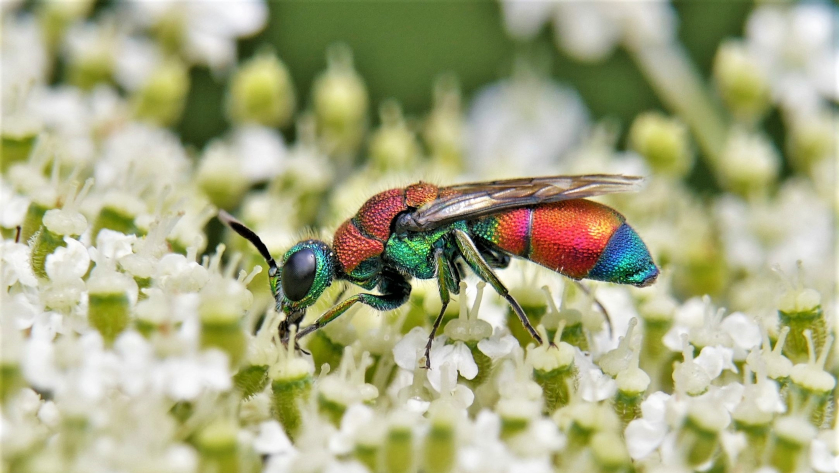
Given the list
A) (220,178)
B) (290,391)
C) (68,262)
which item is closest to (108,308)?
(68,262)

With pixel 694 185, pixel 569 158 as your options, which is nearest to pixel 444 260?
pixel 569 158

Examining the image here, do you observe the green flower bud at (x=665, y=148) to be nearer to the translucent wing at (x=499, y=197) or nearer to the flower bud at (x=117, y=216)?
the translucent wing at (x=499, y=197)

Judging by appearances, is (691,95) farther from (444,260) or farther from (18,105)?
(18,105)

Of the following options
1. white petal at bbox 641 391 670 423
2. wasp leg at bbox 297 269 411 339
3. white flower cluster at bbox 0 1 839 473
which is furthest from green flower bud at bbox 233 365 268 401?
white petal at bbox 641 391 670 423

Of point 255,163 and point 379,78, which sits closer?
point 255,163

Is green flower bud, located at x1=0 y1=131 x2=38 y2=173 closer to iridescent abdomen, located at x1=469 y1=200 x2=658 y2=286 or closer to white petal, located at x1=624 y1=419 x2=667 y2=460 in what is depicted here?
iridescent abdomen, located at x1=469 y1=200 x2=658 y2=286

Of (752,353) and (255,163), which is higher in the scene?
(255,163)
